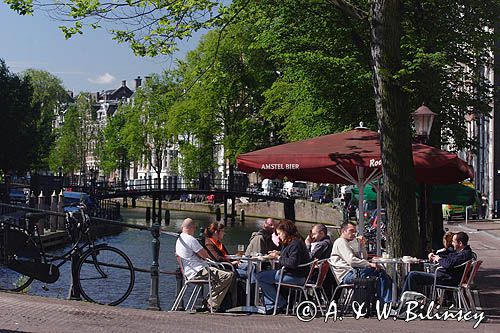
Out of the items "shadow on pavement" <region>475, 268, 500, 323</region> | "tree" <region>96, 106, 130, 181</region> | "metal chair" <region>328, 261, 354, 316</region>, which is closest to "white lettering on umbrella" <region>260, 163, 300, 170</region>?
"metal chair" <region>328, 261, 354, 316</region>

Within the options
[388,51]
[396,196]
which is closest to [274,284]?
[396,196]

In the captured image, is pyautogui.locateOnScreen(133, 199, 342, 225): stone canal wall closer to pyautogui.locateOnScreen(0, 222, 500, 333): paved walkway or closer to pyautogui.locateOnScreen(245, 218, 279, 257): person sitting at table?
pyautogui.locateOnScreen(245, 218, 279, 257): person sitting at table

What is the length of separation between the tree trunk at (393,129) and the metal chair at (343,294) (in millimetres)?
931

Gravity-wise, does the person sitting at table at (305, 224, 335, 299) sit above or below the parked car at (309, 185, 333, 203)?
below

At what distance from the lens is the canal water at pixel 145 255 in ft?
50.8

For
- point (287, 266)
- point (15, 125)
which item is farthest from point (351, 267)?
point (15, 125)

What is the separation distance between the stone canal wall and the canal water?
968 mm

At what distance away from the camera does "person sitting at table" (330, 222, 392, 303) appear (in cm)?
1134

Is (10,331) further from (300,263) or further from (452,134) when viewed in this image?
(452,134)

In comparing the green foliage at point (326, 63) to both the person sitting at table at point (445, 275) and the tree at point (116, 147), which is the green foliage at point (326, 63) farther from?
the tree at point (116, 147)

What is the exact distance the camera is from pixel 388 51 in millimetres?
11539

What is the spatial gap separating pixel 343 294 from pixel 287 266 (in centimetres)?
98

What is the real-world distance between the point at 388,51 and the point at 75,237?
4.82 m

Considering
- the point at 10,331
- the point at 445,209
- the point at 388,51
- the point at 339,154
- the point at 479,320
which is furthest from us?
the point at 445,209
